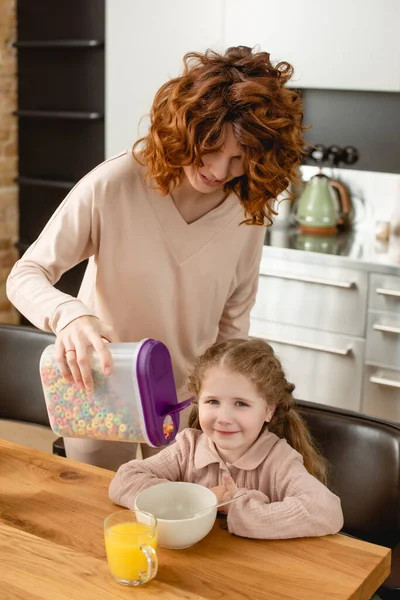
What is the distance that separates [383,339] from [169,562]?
6.42ft

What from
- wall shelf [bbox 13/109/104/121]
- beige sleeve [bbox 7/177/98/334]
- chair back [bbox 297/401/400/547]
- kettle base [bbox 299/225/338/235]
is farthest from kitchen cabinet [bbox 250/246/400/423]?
beige sleeve [bbox 7/177/98/334]

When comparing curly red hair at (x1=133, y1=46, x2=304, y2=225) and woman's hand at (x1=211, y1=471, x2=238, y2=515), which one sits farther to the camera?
curly red hair at (x1=133, y1=46, x2=304, y2=225)

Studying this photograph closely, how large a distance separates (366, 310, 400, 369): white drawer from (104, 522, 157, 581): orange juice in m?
1.98

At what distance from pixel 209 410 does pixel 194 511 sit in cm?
19

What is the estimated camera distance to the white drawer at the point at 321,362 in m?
3.22

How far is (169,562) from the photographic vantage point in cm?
134

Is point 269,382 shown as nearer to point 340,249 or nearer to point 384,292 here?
point 384,292

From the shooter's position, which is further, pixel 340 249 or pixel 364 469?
pixel 340 249

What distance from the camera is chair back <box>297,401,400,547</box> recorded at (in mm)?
1654

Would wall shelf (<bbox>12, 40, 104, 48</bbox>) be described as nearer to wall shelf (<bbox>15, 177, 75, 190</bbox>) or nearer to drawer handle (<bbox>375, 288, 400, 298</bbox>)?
wall shelf (<bbox>15, 177, 75, 190</bbox>)

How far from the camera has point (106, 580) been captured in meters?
1.28

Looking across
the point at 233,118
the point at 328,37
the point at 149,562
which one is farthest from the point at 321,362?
the point at 149,562

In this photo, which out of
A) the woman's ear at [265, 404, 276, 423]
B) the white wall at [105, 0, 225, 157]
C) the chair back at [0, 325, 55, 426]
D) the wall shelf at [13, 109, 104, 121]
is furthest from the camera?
the wall shelf at [13, 109, 104, 121]

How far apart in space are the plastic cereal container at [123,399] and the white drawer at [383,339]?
1.78 metres
